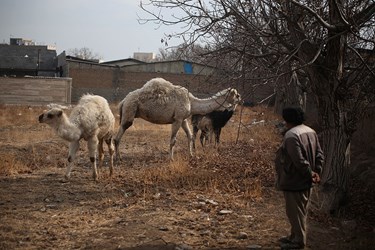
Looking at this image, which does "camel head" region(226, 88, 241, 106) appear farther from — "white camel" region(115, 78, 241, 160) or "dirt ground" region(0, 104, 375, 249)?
"dirt ground" region(0, 104, 375, 249)

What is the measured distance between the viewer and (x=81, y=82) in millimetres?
37281

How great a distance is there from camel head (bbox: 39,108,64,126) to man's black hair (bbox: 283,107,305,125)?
5.16 m

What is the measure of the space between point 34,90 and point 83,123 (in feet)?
76.3

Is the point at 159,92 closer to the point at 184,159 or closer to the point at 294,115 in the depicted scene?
the point at 184,159

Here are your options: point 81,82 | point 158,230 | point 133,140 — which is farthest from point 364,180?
point 81,82

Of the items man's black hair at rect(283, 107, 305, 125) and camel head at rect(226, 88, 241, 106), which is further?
camel head at rect(226, 88, 241, 106)

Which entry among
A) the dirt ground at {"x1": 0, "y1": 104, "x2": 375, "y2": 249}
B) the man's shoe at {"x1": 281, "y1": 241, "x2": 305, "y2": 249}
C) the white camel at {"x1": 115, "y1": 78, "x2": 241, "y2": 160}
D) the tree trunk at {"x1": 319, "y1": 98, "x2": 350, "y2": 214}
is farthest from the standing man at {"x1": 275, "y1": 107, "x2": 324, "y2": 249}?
the white camel at {"x1": 115, "y1": 78, "x2": 241, "y2": 160}

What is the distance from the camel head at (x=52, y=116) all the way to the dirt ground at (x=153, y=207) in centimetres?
132

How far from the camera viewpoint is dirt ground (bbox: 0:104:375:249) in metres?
5.52

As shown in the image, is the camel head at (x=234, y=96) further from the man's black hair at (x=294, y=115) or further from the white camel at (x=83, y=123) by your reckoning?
the white camel at (x=83, y=123)

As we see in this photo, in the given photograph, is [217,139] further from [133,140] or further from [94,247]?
[94,247]

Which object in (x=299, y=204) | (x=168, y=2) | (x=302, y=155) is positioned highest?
(x=168, y=2)

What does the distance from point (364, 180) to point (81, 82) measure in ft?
105

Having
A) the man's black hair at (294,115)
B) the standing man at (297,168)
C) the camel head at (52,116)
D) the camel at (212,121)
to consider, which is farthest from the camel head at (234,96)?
the camel head at (52,116)
